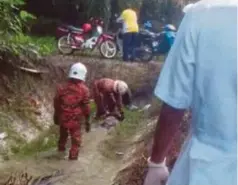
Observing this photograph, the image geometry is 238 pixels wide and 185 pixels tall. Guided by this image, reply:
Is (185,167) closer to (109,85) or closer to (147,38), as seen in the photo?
(109,85)

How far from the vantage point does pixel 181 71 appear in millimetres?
2158

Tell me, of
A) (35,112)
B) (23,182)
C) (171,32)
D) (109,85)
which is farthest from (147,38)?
(23,182)

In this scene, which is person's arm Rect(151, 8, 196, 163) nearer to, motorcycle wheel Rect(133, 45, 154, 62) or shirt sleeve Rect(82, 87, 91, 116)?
shirt sleeve Rect(82, 87, 91, 116)

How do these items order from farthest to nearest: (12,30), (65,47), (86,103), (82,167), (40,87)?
(65,47) < (40,87) < (12,30) < (86,103) < (82,167)

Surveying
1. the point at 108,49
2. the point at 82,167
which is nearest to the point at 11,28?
the point at 82,167

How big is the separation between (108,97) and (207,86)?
8495 millimetres

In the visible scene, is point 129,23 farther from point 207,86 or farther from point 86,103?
point 207,86

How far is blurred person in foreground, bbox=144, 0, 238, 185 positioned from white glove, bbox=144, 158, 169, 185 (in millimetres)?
187

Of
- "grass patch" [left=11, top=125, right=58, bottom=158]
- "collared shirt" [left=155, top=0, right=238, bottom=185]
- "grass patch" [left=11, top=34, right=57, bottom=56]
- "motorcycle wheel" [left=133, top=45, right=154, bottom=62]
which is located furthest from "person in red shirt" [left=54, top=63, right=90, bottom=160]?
"motorcycle wheel" [left=133, top=45, right=154, bottom=62]

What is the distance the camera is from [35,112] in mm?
9828

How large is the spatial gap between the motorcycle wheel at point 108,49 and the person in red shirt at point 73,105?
559 centimetres

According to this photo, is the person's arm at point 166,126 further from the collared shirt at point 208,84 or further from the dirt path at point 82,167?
the dirt path at point 82,167

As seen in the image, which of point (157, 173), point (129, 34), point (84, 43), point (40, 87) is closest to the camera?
point (157, 173)

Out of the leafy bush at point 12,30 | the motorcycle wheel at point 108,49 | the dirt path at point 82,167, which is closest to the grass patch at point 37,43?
the leafy bush at point 12,30
